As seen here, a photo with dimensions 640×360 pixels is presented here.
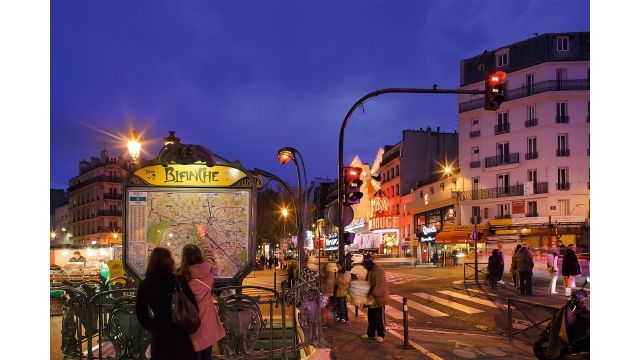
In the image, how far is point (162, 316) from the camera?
4.71m

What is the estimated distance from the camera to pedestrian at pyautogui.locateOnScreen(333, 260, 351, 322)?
11.2 m

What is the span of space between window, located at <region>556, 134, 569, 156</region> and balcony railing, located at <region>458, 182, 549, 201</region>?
2625mm

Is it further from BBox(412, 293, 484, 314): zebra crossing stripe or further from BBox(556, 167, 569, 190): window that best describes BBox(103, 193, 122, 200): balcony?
BBox(412, 293, 484, 314): zebra crossing stripe

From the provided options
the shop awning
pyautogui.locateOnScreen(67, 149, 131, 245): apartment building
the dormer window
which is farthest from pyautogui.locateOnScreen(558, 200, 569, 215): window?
pyautogui.locateOnScreen(67, 149, 131, 245): apartment building

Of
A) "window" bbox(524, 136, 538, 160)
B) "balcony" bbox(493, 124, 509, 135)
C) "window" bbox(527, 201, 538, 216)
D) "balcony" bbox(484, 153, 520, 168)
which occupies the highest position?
"balcony" bbox(493, 124, 509, 135)

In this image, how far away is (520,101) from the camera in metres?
38.5

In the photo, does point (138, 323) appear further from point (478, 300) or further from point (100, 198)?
point (100, 198)

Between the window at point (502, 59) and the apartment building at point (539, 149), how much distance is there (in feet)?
0.26

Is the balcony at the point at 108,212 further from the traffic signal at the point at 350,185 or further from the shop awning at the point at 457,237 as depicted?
the traffic signal at the point at 350,185

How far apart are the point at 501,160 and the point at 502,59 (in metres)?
8.47

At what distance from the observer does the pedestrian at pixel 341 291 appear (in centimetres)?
1125

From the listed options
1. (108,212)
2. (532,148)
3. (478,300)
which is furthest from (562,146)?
(108,212)

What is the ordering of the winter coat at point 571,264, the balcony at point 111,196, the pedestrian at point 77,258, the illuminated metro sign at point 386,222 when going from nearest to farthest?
1. the winter coat at point 571,264
2. the pedestrian at point 77,258
3. the illuminated metro sign at point 386,222
4. the balcony at point 111,196

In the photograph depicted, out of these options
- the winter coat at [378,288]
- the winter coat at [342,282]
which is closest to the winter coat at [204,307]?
the winter coat at [378,288]
